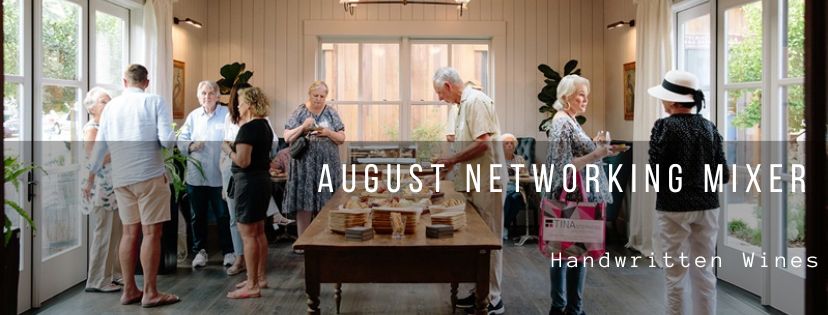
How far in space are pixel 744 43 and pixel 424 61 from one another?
380 cm

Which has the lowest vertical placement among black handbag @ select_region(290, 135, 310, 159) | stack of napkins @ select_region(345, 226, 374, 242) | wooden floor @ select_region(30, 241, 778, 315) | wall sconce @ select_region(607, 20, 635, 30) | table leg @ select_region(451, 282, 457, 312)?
wooden floor @ select_region(30, 241, 778, 315)

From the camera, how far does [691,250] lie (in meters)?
3.53

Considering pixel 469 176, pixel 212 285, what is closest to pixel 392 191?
pixel 469 176

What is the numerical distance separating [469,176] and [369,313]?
3.57 feet

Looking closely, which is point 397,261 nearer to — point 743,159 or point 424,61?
point 743,159

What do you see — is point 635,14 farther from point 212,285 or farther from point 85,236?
point 85,236

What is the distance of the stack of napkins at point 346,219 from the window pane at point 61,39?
2938mm

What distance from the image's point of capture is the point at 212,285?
17.1ft


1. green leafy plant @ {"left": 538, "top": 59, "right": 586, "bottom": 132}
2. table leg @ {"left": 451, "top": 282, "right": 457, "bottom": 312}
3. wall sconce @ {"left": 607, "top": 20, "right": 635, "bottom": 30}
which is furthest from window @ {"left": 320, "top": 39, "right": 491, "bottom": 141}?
table leg @ {"left": 451, "top": 282, "right": 457, "bottom": 312}

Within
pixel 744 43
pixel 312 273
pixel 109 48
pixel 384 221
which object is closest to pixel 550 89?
pixel 744 43

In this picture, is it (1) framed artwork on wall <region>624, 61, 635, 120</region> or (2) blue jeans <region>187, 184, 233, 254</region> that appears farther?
(1) framed artwork on wall <region>624, 61, 635, 120</region>

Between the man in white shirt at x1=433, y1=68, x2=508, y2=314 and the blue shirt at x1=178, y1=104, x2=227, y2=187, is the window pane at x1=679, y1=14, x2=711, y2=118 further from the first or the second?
the blue shirt at x1=178, y1=104, x2=227, y2=187

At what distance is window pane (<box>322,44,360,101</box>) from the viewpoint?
810 centimetres

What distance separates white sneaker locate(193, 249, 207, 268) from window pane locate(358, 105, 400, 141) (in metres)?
2.66
